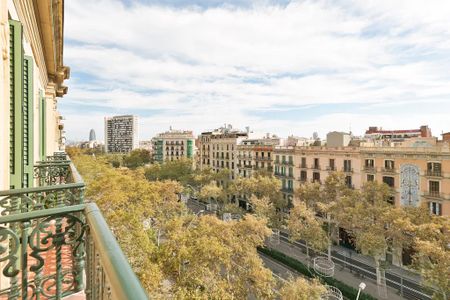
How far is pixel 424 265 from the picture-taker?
1667 centimetres

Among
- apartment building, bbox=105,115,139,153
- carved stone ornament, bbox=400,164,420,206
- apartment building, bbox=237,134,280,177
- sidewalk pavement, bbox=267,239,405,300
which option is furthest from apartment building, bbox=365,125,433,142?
apartment building, bbox=105,115,139,153

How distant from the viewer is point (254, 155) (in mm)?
46594

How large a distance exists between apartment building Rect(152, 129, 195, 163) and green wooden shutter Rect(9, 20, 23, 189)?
→ 71.4 m

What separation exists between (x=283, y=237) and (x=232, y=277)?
55.7 ft

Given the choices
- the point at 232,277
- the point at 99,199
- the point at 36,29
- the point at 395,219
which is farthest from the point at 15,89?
the point at 395,219

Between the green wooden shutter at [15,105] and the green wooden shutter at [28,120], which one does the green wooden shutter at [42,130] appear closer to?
the green wooden shutter at [28,120]

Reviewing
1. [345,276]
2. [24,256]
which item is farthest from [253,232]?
[24,256]

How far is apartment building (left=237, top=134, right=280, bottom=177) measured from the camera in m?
44.1

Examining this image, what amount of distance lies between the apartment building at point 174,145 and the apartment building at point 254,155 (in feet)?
94.5

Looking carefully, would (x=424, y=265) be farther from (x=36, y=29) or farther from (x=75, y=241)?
(x=36, y=29)

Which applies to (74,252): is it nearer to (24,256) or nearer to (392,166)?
(24,256)

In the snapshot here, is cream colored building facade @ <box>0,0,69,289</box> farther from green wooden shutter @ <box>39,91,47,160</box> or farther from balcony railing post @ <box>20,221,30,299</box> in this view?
green wooden shutter @ <box>39,91,47,160</box>

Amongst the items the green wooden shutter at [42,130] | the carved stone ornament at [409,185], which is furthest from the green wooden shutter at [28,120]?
the carved stone ornament at [409,185]

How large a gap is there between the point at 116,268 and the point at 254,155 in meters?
45.5
